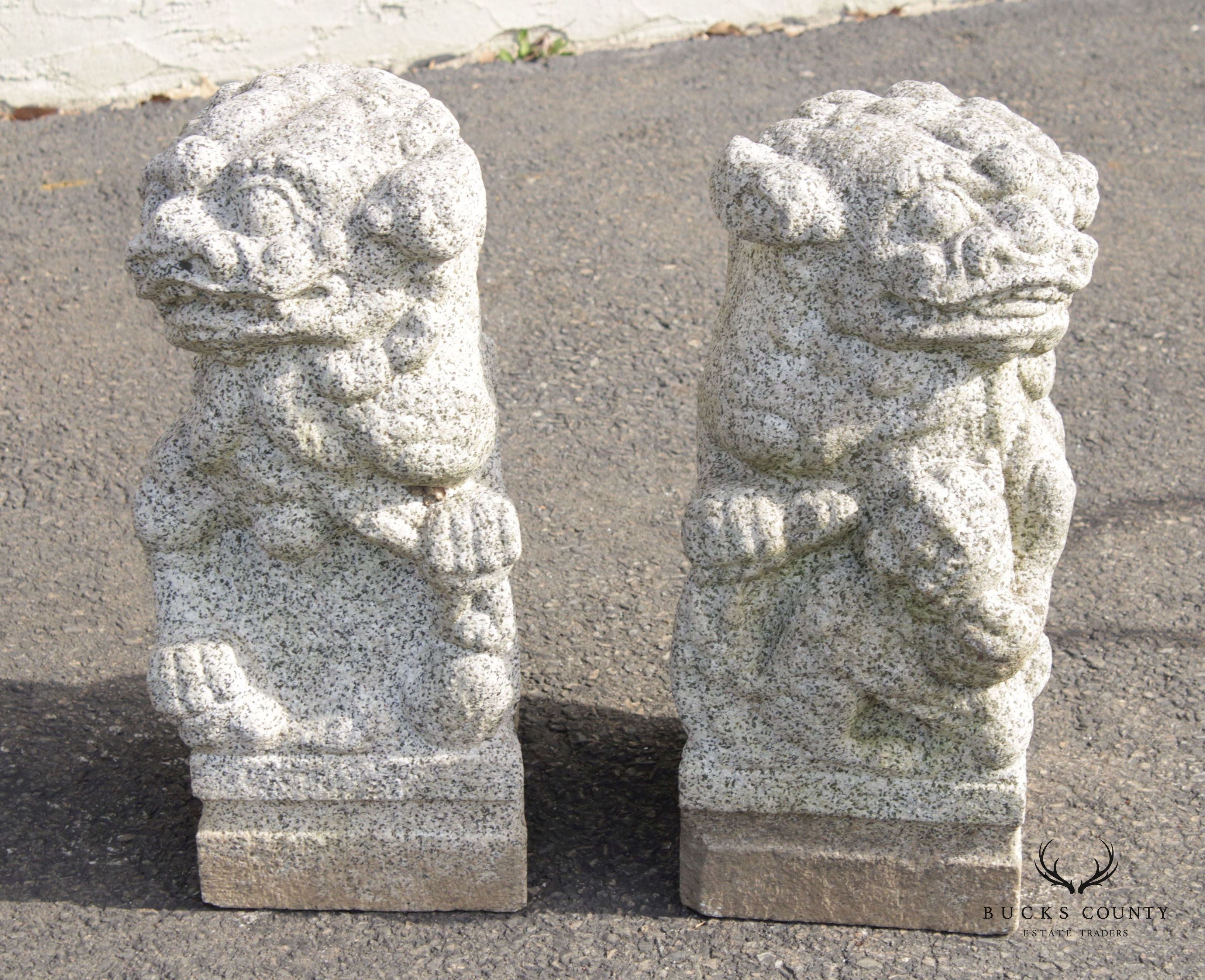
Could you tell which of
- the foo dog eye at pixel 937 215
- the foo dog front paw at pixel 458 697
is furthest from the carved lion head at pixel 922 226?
the foo dog front paw at pixel 458 697

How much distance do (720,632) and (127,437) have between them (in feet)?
9.00

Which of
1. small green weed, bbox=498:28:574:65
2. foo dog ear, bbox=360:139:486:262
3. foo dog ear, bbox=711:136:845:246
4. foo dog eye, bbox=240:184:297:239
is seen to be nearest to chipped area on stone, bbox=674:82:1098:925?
foo dog ear, bbox=711:136:845:246

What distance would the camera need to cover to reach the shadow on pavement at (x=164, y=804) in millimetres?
3023

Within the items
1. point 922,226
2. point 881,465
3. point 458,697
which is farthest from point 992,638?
point 458,697

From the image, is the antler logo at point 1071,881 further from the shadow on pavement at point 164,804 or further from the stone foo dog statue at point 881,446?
the shadow on pavement at point 164,804

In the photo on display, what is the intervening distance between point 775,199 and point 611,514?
84.3 inches

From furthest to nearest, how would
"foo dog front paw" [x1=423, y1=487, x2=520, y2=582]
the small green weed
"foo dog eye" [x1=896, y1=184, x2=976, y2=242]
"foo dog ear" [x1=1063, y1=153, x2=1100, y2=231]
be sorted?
1. the small green weed
2. "foo dog front paw" [x1=423, y1=487, x2=520, y2=582]
3. "foo dog ear" [x1=1063, y1=153, x2=1100, y2=231]
4. "foo dog eye" [x1=896, y1=184, x2=976, y2=242]

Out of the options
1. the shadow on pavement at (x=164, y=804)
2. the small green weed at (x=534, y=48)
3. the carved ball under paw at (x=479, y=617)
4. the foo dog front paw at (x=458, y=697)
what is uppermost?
the small green weed at (x=534, y=48)

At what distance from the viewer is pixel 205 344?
97.7 inches

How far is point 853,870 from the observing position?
2863 millimetres

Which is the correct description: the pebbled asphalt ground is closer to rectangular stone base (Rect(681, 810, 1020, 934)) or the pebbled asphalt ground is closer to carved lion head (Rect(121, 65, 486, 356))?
rectangular stone base (Rect(681, 810, 1020, 934))

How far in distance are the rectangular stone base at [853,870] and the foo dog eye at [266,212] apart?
4.47ft

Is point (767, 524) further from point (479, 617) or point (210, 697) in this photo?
point (210, 697)

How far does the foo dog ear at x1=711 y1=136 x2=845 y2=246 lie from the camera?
94.3 inches
